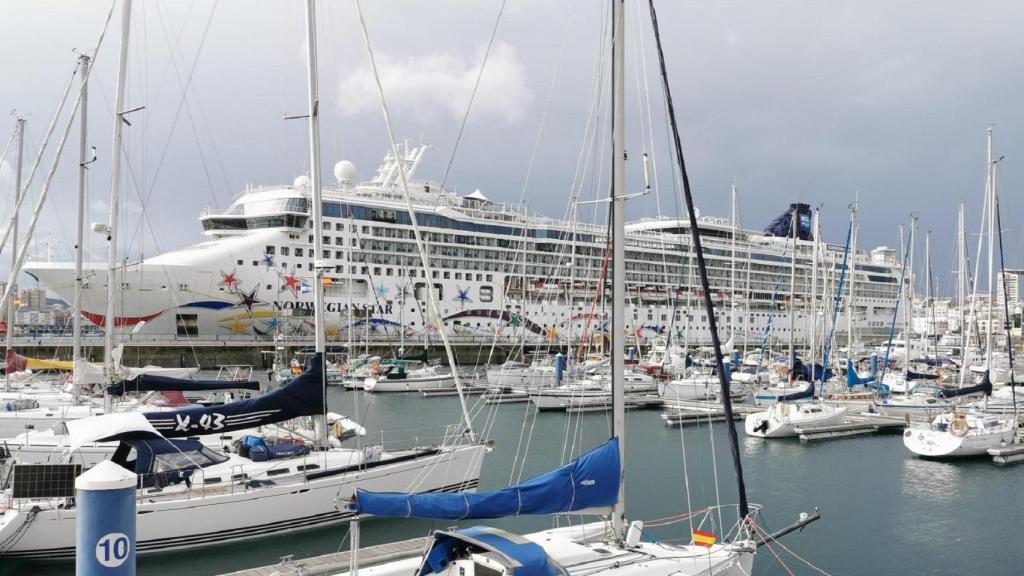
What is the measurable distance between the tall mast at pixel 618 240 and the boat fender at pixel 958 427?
711 inches

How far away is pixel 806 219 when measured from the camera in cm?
7588

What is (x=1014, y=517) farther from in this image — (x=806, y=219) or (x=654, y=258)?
(x=806, y=219)

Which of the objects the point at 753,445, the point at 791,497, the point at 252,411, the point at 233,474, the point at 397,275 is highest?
the point at 397,275

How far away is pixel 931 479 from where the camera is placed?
20.7 m

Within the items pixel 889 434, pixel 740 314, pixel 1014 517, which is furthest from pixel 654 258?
pixel 1014 517

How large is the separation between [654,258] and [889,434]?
42.1 m

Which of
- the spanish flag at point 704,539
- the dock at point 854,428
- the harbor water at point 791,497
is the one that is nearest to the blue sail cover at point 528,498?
the spanish flag at point 704,539

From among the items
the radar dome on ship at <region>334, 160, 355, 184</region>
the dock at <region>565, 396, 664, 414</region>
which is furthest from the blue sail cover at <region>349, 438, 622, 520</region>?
the radar dome on ship at <region>334, 160, 355, 184</region>

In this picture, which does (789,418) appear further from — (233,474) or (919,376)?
(233,474)

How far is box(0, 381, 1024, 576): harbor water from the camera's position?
13.0 metres

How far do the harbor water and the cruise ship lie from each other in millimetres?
12926

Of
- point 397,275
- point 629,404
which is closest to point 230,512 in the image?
point 629,404

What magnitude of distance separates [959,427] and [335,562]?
66.5 feet

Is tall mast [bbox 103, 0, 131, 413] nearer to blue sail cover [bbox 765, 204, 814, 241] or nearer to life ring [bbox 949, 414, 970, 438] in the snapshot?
life ring [bbox 949, 414, 970, 438]
